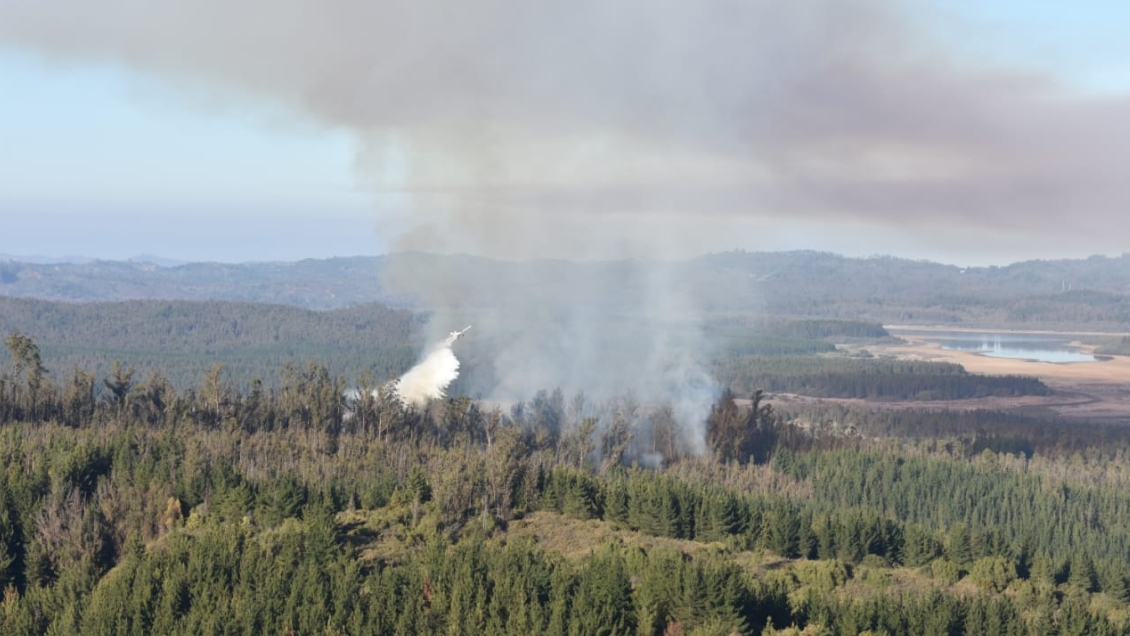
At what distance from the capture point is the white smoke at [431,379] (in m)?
152

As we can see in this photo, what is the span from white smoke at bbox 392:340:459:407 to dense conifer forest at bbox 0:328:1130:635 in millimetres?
11283

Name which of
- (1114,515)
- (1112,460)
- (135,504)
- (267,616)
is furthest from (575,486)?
(1112,460)

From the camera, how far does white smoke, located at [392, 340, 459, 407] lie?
15225 cm

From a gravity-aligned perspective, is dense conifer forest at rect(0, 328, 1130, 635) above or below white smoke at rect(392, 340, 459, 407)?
below

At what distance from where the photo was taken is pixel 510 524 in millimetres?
84250

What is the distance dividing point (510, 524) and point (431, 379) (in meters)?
72.7

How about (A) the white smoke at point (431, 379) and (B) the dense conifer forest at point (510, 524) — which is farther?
(A) the white smoke at point (431, 379)

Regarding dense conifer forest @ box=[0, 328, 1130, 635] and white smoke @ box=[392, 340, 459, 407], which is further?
white smoke @ box=[392, 340, 459, 407]

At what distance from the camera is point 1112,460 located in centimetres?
15575

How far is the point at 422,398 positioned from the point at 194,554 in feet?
289

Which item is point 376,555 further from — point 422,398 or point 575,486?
point 422,398

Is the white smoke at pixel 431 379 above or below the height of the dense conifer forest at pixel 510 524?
above

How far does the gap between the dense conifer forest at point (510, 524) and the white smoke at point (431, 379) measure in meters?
11.3

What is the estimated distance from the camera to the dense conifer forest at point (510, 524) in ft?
188
